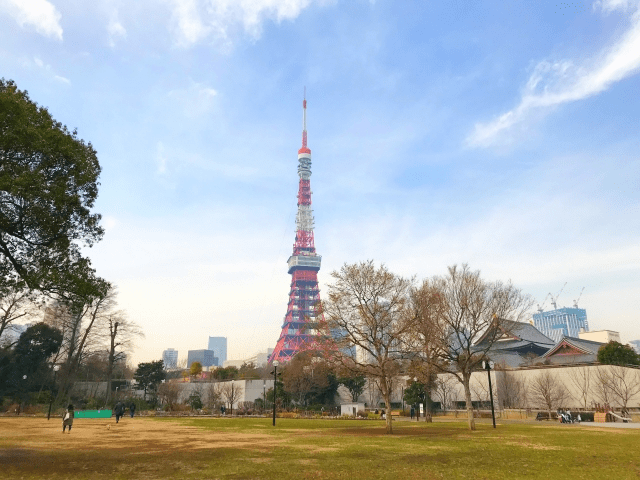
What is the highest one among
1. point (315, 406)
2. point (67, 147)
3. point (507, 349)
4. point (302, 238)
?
point (302, 238)

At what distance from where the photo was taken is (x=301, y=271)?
147875 mm

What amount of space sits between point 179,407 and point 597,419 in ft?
162

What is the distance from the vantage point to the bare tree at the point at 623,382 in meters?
43.5

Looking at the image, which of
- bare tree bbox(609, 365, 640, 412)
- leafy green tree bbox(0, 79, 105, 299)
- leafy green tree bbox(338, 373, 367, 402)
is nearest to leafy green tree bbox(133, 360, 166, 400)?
leafy green tree bbox(338, 373, 367, 402)

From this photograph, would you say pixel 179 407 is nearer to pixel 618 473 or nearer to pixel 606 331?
pixel 618 473

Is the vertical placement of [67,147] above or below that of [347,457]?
above

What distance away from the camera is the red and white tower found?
133 meters

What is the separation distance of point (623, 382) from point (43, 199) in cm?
5212

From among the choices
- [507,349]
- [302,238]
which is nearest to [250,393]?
[507,349]

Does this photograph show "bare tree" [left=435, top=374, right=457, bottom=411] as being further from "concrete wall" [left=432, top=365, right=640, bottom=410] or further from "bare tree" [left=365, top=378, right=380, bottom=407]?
"bare tree" [left=365, top=378, right=380, bottom=407]

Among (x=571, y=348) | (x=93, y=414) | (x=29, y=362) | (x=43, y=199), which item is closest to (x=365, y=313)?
(x=43, y=199)

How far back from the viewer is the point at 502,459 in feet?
49.7

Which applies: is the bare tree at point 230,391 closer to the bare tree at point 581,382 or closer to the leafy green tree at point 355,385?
the leafy green tree at point 355,385

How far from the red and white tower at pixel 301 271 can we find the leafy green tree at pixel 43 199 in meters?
114
